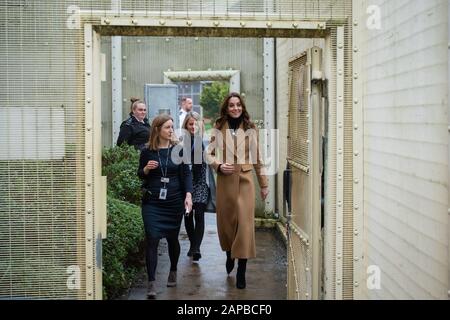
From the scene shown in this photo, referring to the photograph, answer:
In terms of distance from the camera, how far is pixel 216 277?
307 inches

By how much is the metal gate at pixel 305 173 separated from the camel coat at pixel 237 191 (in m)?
0.90

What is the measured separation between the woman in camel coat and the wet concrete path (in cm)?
32

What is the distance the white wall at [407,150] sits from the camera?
12.0ft

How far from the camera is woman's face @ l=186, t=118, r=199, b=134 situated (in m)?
8.34

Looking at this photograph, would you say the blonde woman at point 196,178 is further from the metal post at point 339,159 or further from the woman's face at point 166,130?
the metal post at point 339,159

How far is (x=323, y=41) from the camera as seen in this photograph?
4945mm

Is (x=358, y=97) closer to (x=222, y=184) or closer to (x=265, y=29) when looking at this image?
(x=265, y=29)

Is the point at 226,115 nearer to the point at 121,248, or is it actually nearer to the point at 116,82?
the point at 121,248

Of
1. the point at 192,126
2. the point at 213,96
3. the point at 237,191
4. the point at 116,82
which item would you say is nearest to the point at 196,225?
the point at 192,126

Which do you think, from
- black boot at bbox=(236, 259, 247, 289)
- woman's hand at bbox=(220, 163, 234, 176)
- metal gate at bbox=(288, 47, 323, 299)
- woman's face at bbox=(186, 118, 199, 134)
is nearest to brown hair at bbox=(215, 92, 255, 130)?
woman's hand at bbox=(220, 163, 234, 176)

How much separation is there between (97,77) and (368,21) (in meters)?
1.81

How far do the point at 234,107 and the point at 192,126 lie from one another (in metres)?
1.41

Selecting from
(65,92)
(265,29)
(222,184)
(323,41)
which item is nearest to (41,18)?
(65,92)

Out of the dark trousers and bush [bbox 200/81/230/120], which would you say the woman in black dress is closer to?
the dark trousers
